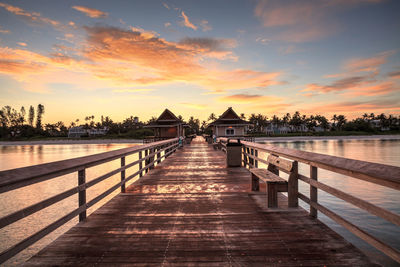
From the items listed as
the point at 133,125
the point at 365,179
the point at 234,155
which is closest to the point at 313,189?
the point at 365,179

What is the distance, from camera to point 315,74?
44.5 m

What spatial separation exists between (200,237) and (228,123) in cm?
3386

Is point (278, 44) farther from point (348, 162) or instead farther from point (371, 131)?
point (371, 131)

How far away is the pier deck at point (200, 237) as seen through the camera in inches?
100

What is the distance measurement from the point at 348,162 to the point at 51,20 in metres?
Result: 18.2

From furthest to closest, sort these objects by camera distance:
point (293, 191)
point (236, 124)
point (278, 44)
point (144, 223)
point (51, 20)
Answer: point (236, 124)
point (278, 44)
point (51, 20)
point (293, 191)
point (144, 223)

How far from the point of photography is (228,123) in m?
36.5

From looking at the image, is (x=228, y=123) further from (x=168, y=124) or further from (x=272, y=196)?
(x=272, y=196)

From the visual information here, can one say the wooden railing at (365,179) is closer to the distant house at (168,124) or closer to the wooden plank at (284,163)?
the wooden plank at (284,163)

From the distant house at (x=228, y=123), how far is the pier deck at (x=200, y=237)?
31351 millimetres

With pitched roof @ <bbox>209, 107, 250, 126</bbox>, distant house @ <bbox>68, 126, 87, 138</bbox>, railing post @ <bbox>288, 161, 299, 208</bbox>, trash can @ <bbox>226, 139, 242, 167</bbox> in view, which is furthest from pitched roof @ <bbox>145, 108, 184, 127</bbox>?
distant house @ <bbox>68, 126, 87, 138</bbox>

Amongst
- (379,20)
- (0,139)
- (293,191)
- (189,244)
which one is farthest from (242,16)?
(0,139)

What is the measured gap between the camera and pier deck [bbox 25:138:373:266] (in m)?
2.54

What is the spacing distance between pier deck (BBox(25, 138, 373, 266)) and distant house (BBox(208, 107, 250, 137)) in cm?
3135
